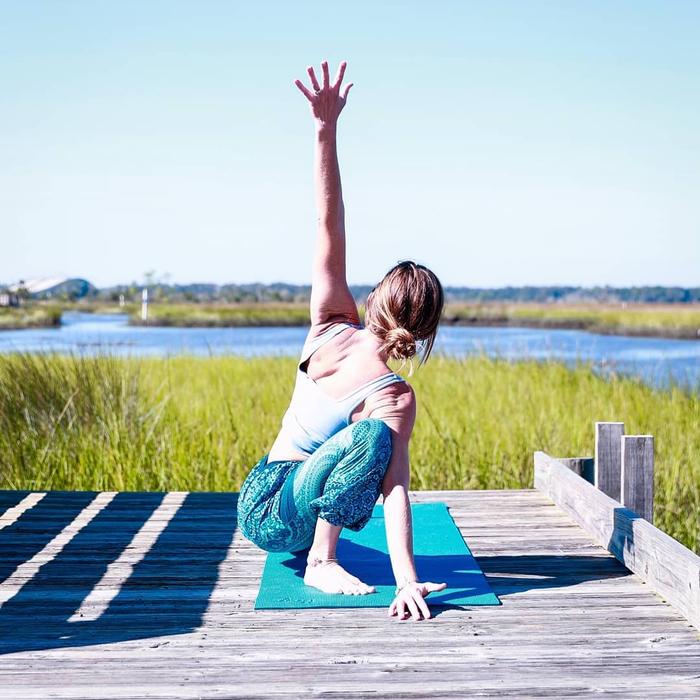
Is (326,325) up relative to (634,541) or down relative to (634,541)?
up

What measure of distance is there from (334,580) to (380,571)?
275mm

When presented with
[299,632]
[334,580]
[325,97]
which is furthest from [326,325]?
[299,632]

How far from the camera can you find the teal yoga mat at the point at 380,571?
9.18 feet

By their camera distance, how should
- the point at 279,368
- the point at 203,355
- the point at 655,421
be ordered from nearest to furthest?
the point at 655,421 < the point at 279,368 < the point at 203,355

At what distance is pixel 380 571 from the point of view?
309cm

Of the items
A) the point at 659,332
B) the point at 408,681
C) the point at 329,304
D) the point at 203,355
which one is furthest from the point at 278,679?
the point at 659,332

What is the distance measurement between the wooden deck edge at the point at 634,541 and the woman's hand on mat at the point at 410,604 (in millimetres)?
746

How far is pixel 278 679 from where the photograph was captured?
7.41ft

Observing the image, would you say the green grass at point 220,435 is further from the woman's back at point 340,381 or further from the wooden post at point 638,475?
the woman's back at point 340,381

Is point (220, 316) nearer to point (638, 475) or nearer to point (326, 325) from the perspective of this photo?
point (638, 475)

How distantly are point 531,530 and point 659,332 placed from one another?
31019mm

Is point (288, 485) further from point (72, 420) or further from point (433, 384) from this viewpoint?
point (433, 384)

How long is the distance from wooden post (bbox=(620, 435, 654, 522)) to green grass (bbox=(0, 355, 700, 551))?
1.27 m

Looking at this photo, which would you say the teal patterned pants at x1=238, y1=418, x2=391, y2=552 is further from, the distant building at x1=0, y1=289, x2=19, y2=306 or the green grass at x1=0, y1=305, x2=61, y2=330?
the green grass at x1=0, y1=305, x2=61, y2=330
